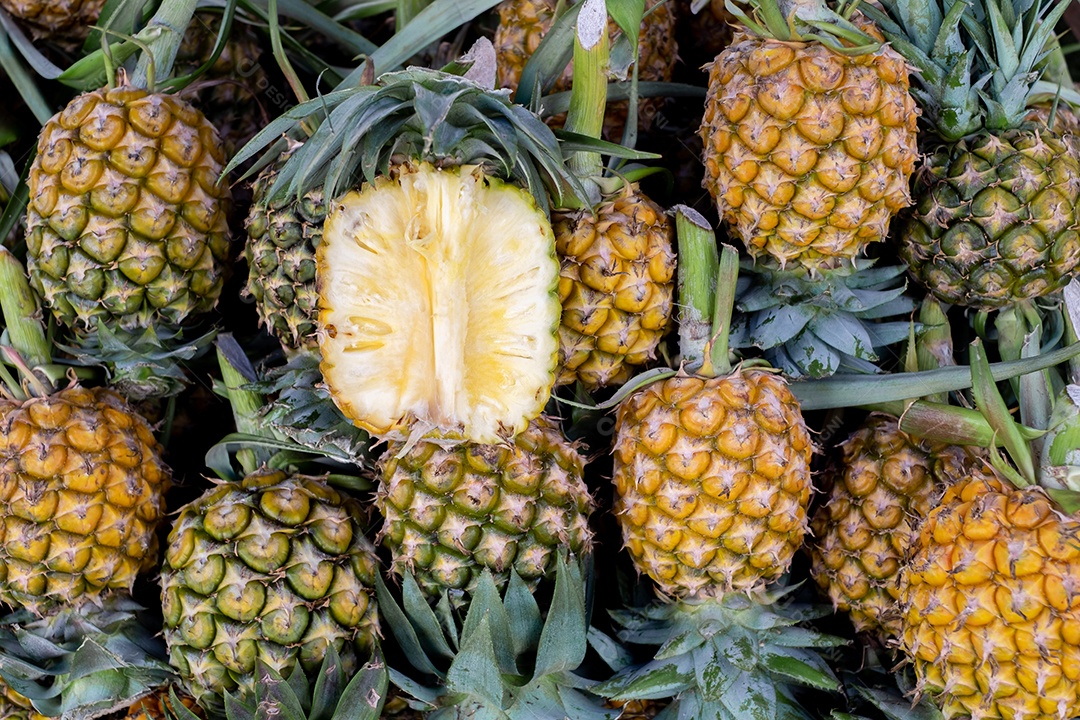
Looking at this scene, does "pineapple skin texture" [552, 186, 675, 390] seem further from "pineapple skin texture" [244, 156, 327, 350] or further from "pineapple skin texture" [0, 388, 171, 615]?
"pineapple skin texture" [0, 388, 171, 615]

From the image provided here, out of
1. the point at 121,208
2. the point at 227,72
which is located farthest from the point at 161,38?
the point at 121,208

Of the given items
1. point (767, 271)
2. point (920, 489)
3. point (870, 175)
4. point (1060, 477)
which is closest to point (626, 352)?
point (767, 271)

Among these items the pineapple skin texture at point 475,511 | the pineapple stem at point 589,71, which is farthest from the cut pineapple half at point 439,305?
the pineapple stem at point 589,71

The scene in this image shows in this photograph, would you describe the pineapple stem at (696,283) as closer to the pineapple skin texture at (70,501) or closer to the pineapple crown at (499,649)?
the pineapple crown at (499,649)

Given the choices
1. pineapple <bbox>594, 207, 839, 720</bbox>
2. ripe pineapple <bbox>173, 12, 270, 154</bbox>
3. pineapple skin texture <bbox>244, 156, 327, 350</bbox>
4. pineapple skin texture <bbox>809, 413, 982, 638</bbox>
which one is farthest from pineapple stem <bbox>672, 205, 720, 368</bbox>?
ripe pineapple <bbox>173, 12, 270, 154</bbox>

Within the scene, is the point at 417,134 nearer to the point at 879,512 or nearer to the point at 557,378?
the point at 557,378

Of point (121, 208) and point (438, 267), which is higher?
point (121, 208)
